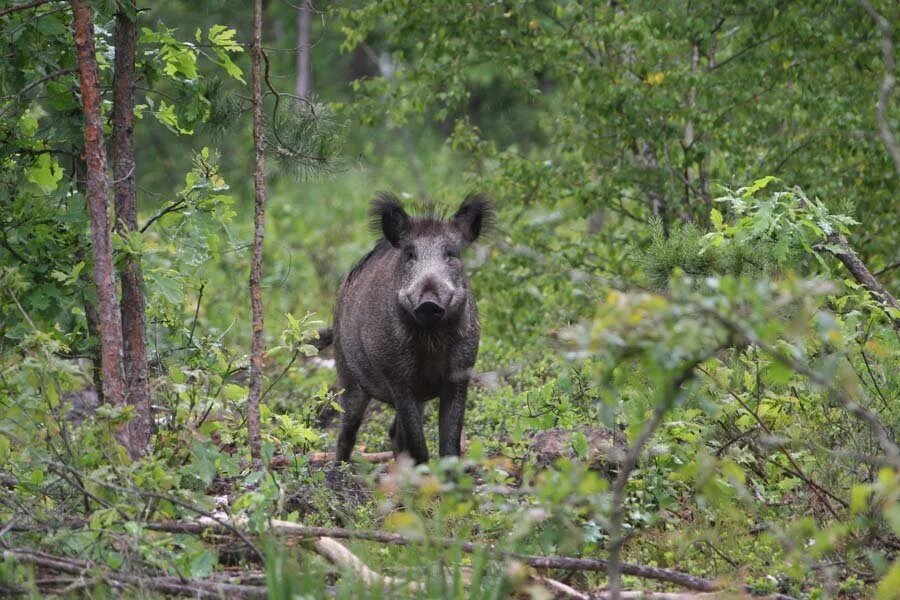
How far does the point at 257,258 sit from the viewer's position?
6266 mm

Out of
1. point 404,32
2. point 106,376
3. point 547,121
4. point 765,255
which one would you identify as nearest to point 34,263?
point 106,376

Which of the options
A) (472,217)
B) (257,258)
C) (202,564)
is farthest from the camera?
(472,217)

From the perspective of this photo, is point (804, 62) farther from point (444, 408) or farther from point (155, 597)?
point (155, 597)

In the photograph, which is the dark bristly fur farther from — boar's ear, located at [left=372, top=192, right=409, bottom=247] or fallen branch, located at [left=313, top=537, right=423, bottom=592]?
fallen branch, located at [left=313, top=537, right=423, bottom=592]

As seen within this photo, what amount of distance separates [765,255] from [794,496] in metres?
1.32

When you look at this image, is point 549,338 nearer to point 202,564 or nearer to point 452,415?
point 452,415

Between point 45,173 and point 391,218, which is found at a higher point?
point 45,173

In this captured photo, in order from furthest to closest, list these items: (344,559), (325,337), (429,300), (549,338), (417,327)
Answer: (325,337) < (417,327) < (429,300) < (549,338) < (344,559)

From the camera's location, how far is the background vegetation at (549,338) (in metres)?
4.67

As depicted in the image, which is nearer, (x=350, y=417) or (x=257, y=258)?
(x=257, y=258)

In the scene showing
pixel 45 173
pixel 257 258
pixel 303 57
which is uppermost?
pixel 303 57

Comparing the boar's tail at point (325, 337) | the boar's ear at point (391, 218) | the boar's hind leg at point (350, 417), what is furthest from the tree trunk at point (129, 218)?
the boar's tail at point (325, 337)

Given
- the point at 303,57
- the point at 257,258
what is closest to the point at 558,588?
the point at 257,258

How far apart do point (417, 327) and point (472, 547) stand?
Answer: 3.11m
